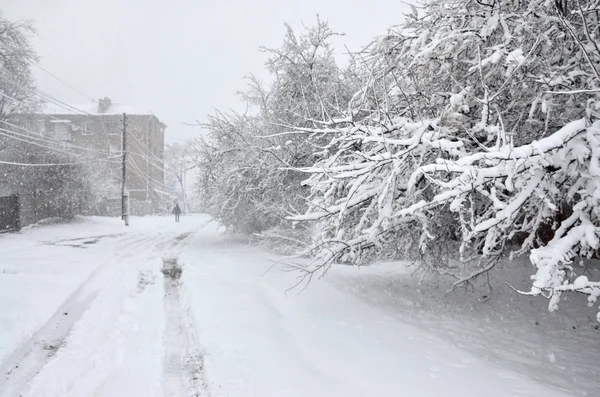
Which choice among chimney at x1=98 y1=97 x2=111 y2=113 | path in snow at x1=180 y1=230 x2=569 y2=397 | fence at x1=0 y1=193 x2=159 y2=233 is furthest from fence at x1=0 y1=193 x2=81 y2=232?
chimney at x1=98 y1=97 x2=111 y2=113

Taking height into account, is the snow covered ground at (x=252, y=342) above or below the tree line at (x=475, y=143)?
below

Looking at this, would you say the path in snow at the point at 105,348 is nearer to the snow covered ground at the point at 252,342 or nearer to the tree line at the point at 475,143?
the snow covered ground at the point at 252,342

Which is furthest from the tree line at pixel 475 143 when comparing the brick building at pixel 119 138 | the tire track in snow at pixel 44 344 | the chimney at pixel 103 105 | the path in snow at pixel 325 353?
the chimney at pixel 103 105

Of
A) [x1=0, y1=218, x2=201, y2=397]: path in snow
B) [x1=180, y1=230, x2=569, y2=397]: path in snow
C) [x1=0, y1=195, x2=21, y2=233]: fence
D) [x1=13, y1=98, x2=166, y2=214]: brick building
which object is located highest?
[x1=13, y1=98, x2=166, y2=214]: brick building

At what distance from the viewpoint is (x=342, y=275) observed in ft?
37.4

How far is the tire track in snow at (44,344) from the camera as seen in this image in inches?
175

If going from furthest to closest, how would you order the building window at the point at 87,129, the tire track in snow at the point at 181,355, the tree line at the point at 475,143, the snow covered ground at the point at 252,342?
the building window at the point at 87,129, the snow covered ground at the point at 252,342, the tire track in snow at the point at 181,355, the tree line at the point at 475,143

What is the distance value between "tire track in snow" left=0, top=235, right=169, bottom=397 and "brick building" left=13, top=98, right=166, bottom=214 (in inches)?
1553

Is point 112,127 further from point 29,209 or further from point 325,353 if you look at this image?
point 325,353

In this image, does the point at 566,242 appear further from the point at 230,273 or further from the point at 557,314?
the point at 230,273

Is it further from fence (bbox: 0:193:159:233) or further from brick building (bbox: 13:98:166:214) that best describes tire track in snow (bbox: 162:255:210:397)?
brick building (bbox: 13:98:166:214)

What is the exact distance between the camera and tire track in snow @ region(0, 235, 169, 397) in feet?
14.6

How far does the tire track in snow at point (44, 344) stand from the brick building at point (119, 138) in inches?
1553

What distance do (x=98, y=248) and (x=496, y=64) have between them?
15.3 meters
